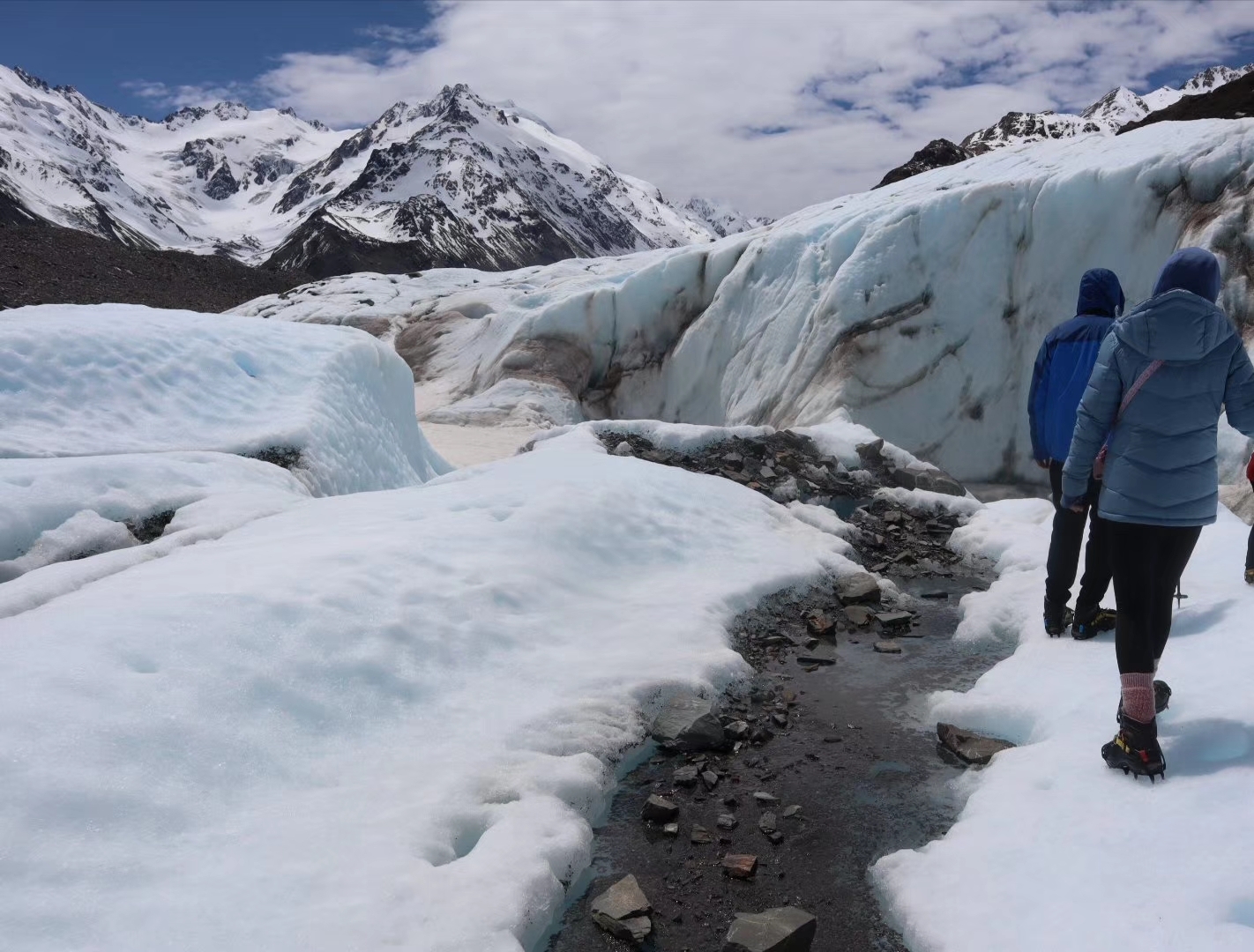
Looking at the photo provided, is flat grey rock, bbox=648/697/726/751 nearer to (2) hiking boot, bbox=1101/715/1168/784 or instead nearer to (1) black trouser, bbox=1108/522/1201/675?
(2) hiking boot, bbox=1101/715/1168/784

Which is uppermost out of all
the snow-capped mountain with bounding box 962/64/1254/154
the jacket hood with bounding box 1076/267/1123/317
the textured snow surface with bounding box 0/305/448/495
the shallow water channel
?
the snow-capped mountain with bounding box 962/64/1254/154

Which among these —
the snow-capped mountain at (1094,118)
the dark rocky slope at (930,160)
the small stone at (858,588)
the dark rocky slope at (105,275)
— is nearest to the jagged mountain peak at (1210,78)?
the snow-capped mountain at (1094,118)

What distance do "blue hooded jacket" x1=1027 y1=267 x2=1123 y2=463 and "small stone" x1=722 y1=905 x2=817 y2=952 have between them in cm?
331

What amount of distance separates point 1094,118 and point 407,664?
14348 centimetres

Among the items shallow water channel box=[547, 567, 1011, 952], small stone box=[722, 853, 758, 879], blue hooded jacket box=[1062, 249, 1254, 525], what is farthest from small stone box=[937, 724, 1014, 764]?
blue hooded jacket box=[1062, 249, 1254, 525]

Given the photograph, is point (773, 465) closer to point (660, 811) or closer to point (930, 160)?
point (660, 811)

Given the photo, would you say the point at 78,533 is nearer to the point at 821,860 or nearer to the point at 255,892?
the point at 255,892

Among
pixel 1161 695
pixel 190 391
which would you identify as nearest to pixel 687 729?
pixel 1161 695

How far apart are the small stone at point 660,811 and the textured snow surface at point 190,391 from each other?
6.23 m

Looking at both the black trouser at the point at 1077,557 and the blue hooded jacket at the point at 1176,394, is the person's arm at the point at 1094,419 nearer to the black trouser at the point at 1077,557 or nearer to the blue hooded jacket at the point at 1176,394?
the blue hooded jacket at the point at 1176,394

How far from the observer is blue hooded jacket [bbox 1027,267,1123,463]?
533 cm

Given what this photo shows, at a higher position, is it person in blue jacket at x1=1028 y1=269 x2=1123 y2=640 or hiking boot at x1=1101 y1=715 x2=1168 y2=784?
person in blue jacket at x1=1028 y1=269 x2=1123 y2=640

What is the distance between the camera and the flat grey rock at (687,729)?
4992 millimetres

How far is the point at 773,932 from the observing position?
11.3 feet
